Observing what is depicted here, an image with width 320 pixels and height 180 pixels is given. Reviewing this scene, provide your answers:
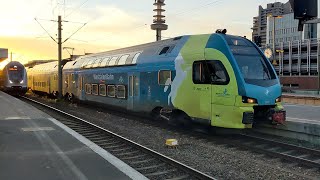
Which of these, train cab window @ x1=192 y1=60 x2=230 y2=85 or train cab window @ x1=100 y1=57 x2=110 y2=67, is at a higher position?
train cab window @ x1=100 y1=57 x2=110 y2=67

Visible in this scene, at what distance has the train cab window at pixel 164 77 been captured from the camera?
571 inches

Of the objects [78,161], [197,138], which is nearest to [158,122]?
[197,138]

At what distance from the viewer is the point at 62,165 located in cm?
841

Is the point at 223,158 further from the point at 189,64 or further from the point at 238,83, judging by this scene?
the point at 189,64

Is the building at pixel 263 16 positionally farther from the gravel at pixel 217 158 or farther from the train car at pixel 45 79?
the gravel at pixel 217 158

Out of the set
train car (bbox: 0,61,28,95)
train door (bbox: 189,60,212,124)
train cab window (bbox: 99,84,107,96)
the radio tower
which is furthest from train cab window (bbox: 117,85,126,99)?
the radio tower

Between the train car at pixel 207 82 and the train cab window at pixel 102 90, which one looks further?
the train cab window at pixel 102 90

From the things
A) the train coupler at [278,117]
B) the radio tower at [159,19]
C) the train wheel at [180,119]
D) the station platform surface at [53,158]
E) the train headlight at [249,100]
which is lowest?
the station platform surface at [53,158]

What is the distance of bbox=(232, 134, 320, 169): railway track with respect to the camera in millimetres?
9500

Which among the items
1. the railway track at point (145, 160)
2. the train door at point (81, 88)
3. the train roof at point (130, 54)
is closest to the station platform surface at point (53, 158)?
the railway track at point (145, 160)

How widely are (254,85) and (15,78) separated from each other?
1385 inches

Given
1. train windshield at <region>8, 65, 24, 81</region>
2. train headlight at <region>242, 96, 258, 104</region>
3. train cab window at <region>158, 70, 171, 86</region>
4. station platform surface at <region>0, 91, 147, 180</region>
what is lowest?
station platform surface at <region>0, 91, 147, 180</region>

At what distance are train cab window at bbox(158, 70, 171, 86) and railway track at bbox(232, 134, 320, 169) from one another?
10.7 ft

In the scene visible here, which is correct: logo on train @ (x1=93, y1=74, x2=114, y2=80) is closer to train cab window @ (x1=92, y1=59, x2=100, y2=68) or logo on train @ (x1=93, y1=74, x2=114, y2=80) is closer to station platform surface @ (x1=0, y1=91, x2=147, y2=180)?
train cab window @ (x1=92, y1=59, x2=100, y2=68)
